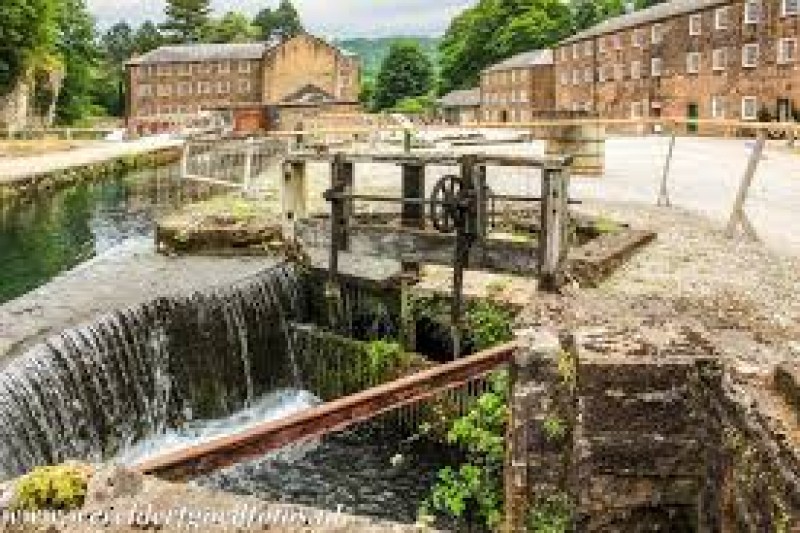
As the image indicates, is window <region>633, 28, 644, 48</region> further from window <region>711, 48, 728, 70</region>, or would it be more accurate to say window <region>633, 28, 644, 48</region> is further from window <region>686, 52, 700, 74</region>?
window <region>711, 48, 728, 70</region>

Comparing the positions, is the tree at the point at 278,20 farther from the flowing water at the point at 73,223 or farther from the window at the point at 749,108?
the flowing water at the point at 73,223

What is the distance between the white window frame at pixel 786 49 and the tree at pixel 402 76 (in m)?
62.3

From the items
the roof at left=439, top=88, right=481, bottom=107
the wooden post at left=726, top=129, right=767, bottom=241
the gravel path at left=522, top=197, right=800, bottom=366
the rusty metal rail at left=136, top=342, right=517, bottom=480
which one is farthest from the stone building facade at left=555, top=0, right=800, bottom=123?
the rusty metal rail at left=136, top=342, right=517, bottom=480

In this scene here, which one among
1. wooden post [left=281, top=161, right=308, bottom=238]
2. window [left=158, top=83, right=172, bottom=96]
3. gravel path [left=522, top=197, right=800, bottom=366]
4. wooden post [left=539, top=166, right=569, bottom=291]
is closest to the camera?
gravel path [left=522, top=197, right=800, bottom=366]

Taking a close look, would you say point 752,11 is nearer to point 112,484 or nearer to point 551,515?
point 551,515

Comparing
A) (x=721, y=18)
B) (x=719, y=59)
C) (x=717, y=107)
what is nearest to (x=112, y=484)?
(x=717, y=107)

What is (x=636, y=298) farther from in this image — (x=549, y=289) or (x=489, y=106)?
(x=489, y=106)

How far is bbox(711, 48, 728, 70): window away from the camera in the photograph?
151 ft

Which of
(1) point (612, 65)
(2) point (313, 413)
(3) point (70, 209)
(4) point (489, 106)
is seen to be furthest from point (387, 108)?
(2) point (313, 413)

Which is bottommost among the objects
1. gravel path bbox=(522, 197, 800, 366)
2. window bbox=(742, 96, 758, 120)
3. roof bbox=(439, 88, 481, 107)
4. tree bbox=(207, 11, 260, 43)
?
gravel path bbox=(522, 197, 800, 366)

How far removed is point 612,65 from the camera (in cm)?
5781

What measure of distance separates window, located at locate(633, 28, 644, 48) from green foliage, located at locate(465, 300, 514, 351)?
47648mm

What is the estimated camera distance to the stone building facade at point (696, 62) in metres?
42.3

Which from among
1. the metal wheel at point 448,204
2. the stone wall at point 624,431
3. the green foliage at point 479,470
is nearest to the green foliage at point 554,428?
the stone wall at point 624,431
